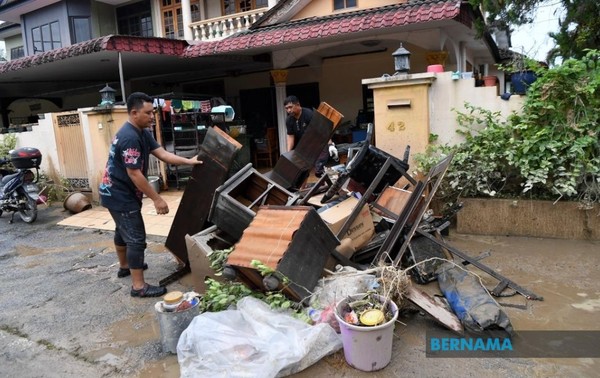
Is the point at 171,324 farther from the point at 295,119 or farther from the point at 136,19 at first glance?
the point at 136,19

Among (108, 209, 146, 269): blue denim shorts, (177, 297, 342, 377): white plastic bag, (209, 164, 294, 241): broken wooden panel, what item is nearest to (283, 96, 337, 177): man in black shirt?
(209, 164, 294, 241): broken wooden panel

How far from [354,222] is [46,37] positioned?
17.1 meters

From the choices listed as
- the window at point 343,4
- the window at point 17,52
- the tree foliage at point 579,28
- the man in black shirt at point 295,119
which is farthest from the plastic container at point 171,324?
the window at point 17,52

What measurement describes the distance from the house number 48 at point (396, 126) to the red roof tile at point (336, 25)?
2.35 metres

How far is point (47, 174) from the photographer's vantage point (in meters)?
8.89

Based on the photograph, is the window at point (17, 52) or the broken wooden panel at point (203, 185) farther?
the window at point (17, 52)

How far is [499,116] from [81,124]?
24.2ft

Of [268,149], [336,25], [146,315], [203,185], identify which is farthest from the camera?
[268,149]

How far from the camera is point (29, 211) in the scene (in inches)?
279

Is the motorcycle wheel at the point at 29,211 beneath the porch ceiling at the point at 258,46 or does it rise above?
beneath

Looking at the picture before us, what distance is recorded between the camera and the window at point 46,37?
50.8ft

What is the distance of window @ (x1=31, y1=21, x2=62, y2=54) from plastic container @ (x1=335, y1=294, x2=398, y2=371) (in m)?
17.1

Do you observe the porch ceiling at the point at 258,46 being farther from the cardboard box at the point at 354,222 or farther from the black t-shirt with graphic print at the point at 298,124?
the cardboard box at the point at 354,222

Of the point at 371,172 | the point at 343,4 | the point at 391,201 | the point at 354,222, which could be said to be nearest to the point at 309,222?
the point at 354,222
